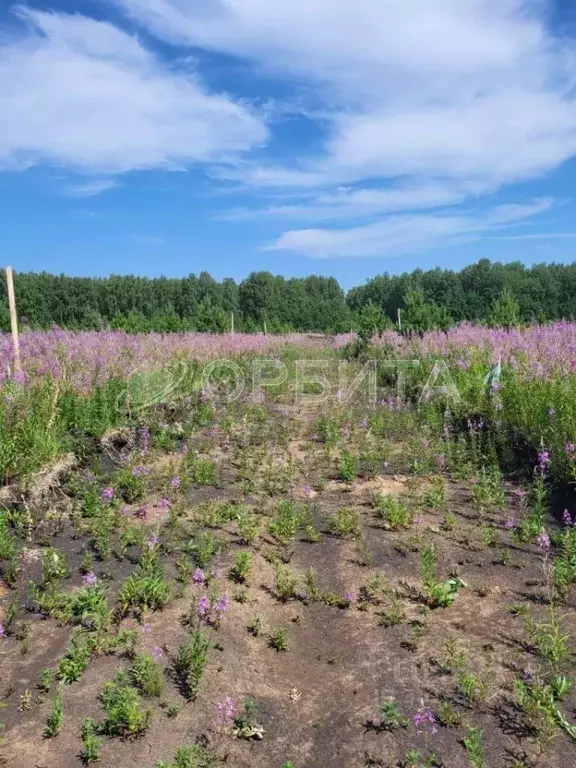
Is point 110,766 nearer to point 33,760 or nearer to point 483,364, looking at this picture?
point 33,760

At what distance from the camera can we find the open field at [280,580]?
272 cm

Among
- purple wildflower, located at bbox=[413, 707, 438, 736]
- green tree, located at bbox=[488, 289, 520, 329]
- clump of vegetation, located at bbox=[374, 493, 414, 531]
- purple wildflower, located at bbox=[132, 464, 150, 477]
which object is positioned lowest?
purple wildflower, located at bbox=[413, 707, 438, 736]

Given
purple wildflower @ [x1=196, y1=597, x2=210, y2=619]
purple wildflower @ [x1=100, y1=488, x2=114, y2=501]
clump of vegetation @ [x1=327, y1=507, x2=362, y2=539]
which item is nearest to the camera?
purple wildflower @ [x1=196, y1=597, x2=210, y2=619]

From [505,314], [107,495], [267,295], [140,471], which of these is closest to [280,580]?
[107,495]

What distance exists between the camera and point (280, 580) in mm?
4070

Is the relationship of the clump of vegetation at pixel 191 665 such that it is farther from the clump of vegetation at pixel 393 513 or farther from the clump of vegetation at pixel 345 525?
the clump of vegetation at pixel 393 513

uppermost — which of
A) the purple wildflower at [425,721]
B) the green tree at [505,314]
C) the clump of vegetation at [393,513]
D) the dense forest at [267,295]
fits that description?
the dense forest at [267,295]

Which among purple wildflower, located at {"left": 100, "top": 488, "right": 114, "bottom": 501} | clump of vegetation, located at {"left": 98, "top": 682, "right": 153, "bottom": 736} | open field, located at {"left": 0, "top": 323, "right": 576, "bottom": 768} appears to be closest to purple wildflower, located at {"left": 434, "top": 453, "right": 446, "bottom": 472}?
open field, located at {"left": 0, "top": 323, "right": 576, "bottom": 768}

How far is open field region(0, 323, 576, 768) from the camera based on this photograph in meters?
2.72

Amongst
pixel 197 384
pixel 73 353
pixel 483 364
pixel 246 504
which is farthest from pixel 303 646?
pixel 483 364

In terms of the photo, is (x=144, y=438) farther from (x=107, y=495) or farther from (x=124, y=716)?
(x=124, y=716)

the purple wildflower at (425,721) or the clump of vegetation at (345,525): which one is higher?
the clump of vegetation at (345,525)

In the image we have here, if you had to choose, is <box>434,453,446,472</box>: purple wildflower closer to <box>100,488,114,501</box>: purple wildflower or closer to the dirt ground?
the dirt ground

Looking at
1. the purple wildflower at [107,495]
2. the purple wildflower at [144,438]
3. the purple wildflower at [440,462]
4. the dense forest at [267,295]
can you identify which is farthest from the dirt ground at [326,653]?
the dense forest at [267,295]
